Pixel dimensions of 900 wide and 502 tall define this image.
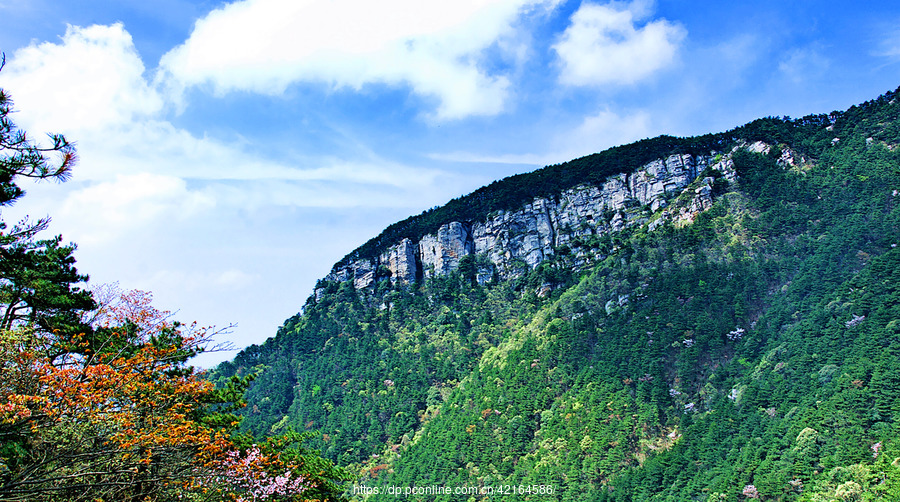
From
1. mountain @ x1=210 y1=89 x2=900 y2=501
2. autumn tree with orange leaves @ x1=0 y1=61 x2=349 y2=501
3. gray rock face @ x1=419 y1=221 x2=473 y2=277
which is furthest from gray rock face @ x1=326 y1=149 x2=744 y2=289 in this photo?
autumn tree with orange leaves @ x1=0 y1=61 x2=349 y2=501

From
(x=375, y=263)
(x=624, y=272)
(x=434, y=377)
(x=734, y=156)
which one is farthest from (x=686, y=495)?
(x=375, y=263)

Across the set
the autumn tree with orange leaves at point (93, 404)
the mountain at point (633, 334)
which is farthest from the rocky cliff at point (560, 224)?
the autumn tree with orange leaves at point (93, 404)

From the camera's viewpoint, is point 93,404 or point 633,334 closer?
point 93,404

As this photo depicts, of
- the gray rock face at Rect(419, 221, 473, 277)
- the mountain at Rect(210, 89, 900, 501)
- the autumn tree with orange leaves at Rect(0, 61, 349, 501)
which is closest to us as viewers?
the autumn tree with orange leaves at Rect(0, 61, 349, 501)

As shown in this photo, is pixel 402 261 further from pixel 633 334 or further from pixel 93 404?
pixel 93 404

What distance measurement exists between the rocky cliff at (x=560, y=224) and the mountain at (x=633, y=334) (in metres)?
0.43

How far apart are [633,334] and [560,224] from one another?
39537mm

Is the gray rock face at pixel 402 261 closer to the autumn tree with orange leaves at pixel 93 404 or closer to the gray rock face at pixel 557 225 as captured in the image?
the gray rock face at pixel 557 225

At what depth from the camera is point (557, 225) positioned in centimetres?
11012

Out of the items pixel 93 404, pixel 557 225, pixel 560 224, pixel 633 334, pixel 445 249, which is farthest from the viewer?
pixel 445 249

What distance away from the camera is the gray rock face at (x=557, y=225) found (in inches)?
3787

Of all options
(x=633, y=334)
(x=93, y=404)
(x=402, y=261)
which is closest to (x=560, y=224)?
(x=402, y=261)

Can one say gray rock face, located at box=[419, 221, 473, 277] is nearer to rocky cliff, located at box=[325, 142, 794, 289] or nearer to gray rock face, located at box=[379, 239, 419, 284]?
rocky cliff, located at box=[325, 142, 794, 289]

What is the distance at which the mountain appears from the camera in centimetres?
5084
